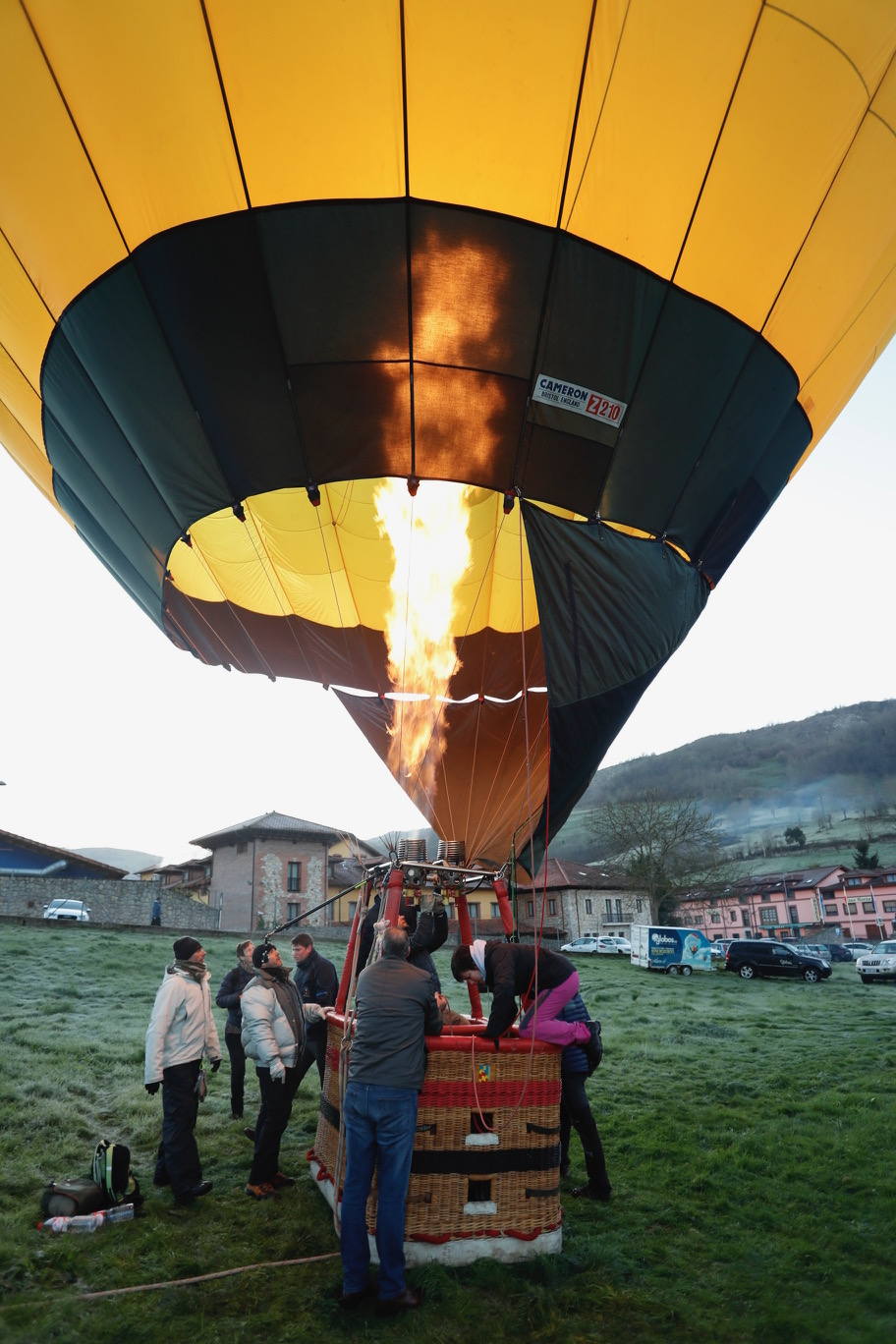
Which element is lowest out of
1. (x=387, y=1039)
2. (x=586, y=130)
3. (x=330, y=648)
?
(x=387, y=1039)

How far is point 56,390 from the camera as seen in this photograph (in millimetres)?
5152

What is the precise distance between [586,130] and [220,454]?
262 cm

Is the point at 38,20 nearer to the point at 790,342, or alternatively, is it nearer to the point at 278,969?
the point at 790,342

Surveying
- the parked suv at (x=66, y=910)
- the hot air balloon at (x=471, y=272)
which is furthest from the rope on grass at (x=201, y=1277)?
the parked suv at (x=66, y=910)

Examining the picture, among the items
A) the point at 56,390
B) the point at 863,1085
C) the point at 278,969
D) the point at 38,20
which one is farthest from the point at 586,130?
the point at 863,1085

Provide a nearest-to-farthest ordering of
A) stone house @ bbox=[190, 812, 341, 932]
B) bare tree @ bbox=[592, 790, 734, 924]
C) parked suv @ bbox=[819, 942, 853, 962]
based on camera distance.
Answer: bare tree @ bbox=[592, 790, 734, 924] → stone house @ bbox=[190, 812, 341, 932] → parked suv @ bbox=[819, 942, 853, 962]

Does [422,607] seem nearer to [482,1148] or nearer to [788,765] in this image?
[482,1148]

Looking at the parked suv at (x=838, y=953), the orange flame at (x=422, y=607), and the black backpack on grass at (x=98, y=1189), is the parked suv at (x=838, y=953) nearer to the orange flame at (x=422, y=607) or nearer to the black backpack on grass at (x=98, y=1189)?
the orange flame at (x=422, y=607)

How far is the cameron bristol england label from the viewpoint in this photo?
15.1 ft

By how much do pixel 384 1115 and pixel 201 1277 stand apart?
90 cm

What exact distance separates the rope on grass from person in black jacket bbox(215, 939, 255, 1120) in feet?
6.82

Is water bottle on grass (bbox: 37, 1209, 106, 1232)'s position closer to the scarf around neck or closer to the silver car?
the scarf around neck

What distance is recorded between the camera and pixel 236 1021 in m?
5.77

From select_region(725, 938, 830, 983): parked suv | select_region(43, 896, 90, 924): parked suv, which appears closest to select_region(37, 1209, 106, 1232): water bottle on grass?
select_region(43, 896, 90, 924): parked suv
